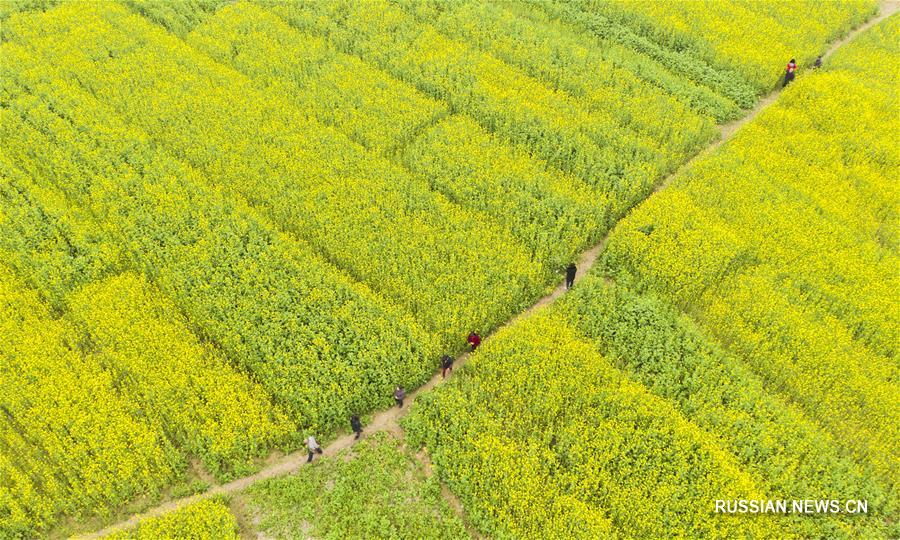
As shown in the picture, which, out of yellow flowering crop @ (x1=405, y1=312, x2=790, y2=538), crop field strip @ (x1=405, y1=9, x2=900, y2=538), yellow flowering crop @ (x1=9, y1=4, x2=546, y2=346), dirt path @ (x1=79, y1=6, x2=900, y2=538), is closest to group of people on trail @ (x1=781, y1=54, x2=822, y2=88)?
crop field strip @ (x1=405, y1=9, x2=900, y2=538)

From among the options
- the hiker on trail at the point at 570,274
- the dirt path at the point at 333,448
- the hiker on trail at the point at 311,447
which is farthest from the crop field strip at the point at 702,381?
the hiker on trail at the point at 311,447

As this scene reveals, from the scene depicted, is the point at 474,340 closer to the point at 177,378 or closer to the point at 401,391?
the point at 401,391

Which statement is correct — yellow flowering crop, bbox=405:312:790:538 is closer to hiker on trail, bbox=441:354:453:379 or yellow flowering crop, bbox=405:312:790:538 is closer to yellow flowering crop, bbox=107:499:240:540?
hiker on trail, bbox=441:354:453:379

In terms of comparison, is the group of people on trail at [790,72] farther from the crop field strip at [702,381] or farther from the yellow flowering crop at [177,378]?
the yellow flowering crop at [177,378]

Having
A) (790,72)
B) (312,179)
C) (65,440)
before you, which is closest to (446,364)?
(312,179)

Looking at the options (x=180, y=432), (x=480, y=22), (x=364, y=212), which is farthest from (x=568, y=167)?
(x=180, y=432)

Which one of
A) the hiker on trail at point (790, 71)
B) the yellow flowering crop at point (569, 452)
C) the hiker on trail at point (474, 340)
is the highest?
the hiker on trail at point (790, 71)

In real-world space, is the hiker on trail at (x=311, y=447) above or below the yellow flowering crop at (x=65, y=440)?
above
